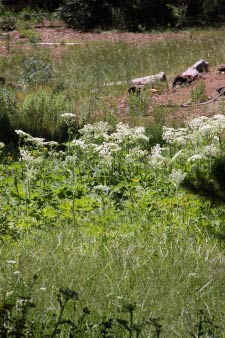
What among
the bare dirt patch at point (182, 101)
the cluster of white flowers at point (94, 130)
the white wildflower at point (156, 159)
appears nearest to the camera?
the white wildflower at point (156, 159)

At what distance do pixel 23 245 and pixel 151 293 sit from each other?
4.08ft

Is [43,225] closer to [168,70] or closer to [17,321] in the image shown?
[17,321]

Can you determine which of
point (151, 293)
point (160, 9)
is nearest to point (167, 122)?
point (151, 293)

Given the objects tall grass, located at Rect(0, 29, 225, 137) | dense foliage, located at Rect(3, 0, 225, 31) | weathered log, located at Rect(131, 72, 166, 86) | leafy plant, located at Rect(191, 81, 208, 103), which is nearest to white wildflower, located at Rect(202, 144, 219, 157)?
tall grass, located at Rect(0, 29, 225, 137)

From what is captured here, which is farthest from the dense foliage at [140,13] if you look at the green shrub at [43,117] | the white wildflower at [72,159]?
the white wildflower at [72,159]

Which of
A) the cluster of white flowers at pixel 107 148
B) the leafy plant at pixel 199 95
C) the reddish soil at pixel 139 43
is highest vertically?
the cluster of white flowers at pixel 107 148

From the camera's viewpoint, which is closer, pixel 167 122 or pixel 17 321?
pixel 17 321

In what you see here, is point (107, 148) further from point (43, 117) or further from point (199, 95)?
point (199, 95)

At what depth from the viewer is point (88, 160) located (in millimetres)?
8305

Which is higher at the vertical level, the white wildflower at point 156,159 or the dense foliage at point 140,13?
the white wildflower at point 156,159

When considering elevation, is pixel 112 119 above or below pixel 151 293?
below

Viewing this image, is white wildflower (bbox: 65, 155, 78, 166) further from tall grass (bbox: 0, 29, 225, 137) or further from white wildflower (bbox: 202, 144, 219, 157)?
tall grass (bbox: 0, 29, 225, 137)

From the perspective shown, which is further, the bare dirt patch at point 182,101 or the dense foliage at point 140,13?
the dense foliage at point 140,13

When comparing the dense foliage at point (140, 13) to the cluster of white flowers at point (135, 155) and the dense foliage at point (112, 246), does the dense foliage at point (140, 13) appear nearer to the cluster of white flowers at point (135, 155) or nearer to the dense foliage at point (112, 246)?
the cluster of white flowers at point (135, 155)
